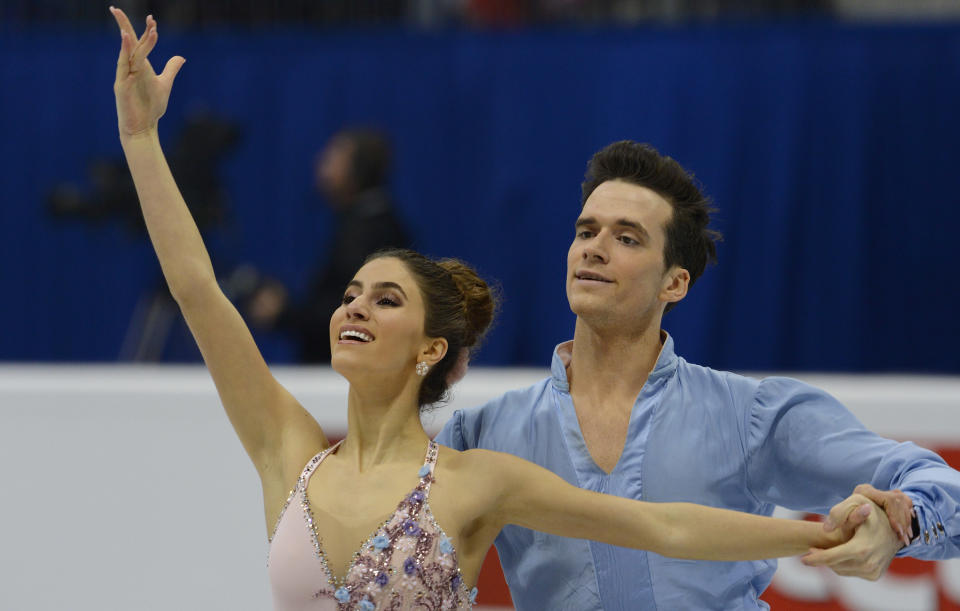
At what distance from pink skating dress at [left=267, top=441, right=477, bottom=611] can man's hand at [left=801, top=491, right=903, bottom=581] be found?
0.57 meters

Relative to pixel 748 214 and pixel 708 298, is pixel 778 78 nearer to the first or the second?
pixel 748 214

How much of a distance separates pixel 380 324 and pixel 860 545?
83 centimetres

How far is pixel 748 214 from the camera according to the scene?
603 cm

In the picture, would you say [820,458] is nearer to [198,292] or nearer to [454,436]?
[454,436]

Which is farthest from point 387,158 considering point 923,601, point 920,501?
point 920,501

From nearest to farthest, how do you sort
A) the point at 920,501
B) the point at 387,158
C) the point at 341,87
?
the point at 920,501 → the point at 387,158 → the point at 341,87

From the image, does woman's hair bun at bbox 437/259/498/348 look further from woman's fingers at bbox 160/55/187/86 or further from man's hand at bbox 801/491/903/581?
man's hand at bbox 801/491/903/581

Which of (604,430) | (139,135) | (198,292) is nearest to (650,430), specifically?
(604,430)

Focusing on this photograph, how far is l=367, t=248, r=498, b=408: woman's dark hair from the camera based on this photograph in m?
2.11

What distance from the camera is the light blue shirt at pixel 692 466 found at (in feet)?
6.91

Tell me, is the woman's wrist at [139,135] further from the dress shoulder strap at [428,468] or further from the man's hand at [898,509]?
the man's hand at [898,509]

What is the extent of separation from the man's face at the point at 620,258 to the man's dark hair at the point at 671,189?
19 mm

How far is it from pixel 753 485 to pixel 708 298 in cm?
389

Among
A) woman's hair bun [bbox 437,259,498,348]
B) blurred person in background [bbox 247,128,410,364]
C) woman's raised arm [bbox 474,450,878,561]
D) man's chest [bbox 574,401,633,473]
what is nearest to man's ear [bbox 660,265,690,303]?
man's chest [bbox 574,401,633,473]
